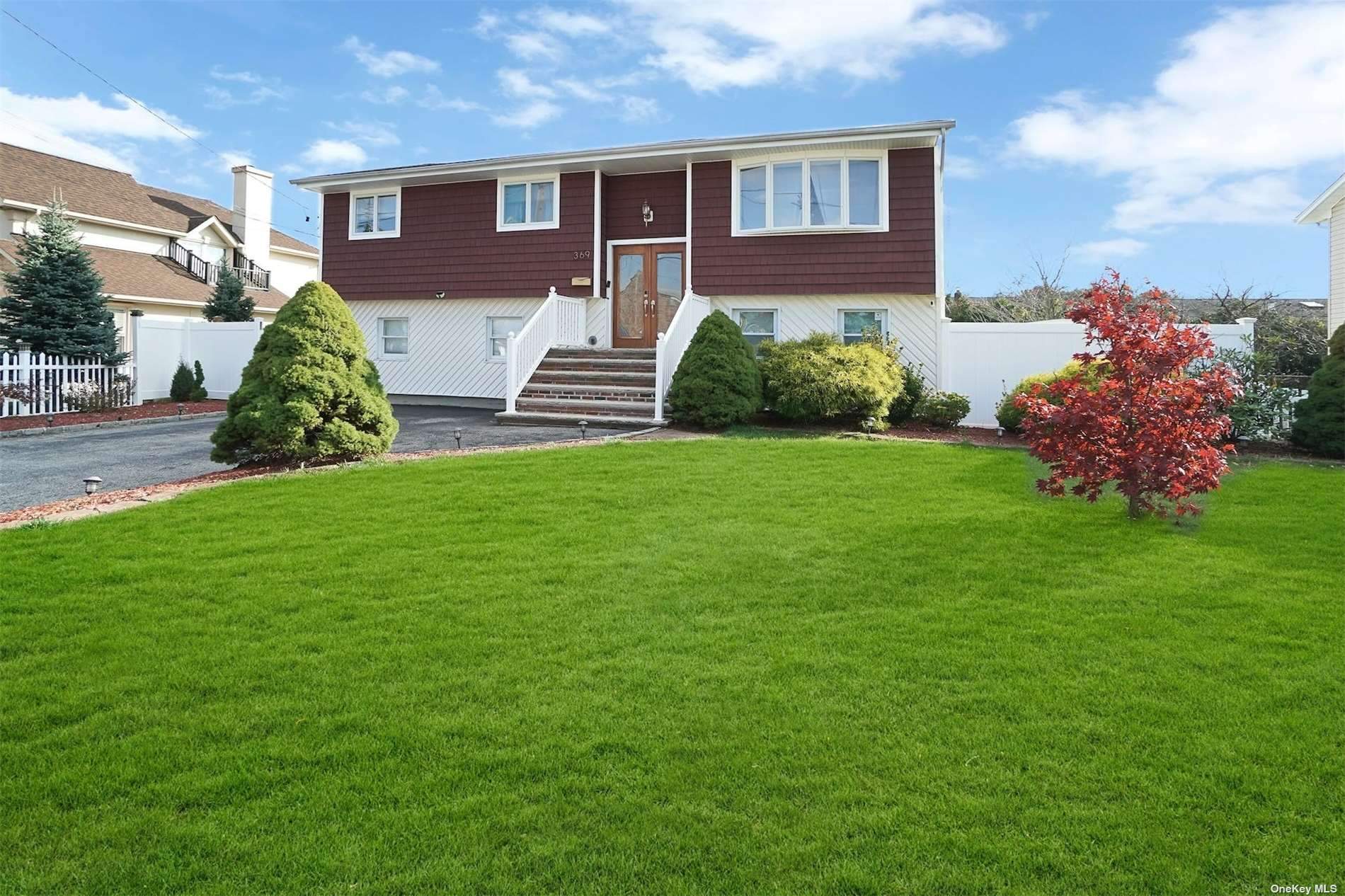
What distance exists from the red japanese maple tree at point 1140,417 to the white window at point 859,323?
895cm

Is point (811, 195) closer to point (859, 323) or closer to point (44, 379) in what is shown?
point (859, 323)

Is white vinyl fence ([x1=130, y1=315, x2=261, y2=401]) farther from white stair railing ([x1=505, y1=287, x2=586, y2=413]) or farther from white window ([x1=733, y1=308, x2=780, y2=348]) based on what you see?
white window ([x1=733, y1=308, x2=780, y2=348])

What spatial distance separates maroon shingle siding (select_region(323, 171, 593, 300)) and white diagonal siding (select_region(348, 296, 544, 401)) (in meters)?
0.32

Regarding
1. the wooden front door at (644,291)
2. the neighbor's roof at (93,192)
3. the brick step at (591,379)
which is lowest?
the brick step at (591,379)

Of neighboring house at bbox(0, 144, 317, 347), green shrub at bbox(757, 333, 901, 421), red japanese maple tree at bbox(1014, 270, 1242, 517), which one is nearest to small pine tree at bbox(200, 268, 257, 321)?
neighboring house at bbox(0, 144, 317, 347)

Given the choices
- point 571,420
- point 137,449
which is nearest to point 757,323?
point 571,420

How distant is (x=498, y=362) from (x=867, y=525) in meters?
13.6

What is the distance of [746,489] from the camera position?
866 cm

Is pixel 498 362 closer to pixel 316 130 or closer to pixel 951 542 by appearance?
pixel 316 130

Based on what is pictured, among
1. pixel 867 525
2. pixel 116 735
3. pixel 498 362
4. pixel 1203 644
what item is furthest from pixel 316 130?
pixel 1203 644

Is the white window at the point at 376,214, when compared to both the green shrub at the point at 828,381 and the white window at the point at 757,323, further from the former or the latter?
the green shrub at the point at 828,381

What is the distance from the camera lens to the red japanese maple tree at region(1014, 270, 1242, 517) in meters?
7.41

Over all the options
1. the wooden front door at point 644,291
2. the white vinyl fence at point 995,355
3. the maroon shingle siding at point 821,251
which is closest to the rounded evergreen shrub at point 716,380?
the maroon shingle siding at point 821,251

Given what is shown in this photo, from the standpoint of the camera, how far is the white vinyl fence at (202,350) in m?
20.6
